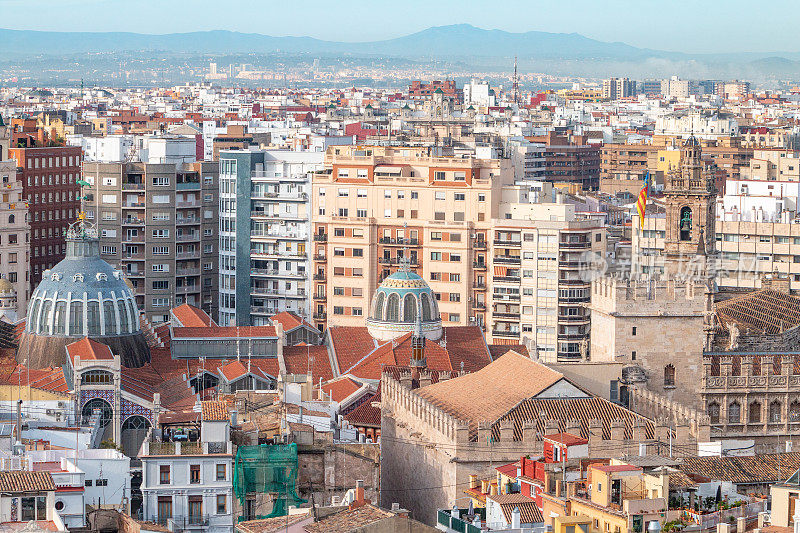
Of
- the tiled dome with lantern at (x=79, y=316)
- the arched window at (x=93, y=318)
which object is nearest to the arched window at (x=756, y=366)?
the tiled dome with lantern at (x=79, y=316)

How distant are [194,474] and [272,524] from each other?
621cm

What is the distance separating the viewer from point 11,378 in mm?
93375

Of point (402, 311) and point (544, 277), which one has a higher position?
point (402, 311)

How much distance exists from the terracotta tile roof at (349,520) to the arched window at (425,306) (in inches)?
1615

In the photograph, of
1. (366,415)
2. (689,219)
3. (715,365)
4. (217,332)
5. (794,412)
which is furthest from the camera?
(217,332)

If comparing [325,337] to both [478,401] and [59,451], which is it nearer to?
[478,401]

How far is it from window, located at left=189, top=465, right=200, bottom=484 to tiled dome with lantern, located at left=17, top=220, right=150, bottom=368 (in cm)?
3138

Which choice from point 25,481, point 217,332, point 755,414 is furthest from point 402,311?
point 25,481

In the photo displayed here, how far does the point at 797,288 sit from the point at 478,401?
179 ft

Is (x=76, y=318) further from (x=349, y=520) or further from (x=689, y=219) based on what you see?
(x=349, y=520)

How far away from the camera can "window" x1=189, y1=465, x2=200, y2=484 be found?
218ft

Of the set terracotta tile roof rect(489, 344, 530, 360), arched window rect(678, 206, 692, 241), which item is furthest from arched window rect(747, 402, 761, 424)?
terracotta tile roof rect(489, 344, 530, 360)

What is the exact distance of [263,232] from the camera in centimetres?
13488

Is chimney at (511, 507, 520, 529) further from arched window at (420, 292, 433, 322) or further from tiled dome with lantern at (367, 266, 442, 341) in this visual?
arched window at (420, 292, 433, 322)
